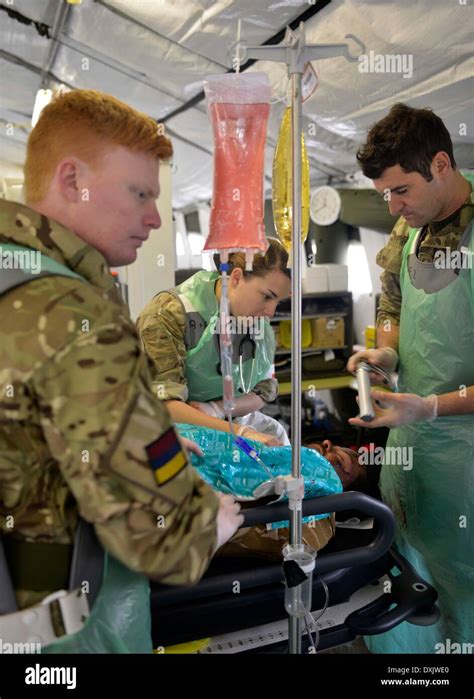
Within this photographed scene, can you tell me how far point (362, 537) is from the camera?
1.49 metres

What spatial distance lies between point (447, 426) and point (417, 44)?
1.50 meters

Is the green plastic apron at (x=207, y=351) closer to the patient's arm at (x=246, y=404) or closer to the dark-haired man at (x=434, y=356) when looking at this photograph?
the patient's arm at (x=246, y=404)

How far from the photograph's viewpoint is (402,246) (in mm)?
1850

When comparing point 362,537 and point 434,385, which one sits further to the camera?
point 434,385

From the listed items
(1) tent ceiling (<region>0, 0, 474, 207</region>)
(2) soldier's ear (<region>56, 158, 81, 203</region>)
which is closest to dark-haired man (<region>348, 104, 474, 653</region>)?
(1) tent ceiling (<region>0, 0, 474, 207</region>)

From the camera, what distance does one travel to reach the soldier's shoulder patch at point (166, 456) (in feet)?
2.56

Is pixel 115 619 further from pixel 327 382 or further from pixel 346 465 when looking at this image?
pixel 327 382

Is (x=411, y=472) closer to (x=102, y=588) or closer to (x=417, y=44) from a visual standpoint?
(x=102, y=588)

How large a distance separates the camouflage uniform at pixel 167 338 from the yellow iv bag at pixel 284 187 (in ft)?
2.00

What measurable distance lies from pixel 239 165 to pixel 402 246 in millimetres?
930

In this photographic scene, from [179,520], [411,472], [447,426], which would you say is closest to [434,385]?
[447,426]

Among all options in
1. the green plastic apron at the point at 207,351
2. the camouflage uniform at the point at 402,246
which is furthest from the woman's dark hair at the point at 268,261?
the camouflage uniform at the point at 402,246

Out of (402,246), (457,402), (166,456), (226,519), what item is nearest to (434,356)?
(457,402)

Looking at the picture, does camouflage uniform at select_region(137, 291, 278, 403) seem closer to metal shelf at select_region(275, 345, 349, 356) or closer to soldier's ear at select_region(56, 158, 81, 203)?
soldier's ear at select_region(56, 158, 81, 203)
